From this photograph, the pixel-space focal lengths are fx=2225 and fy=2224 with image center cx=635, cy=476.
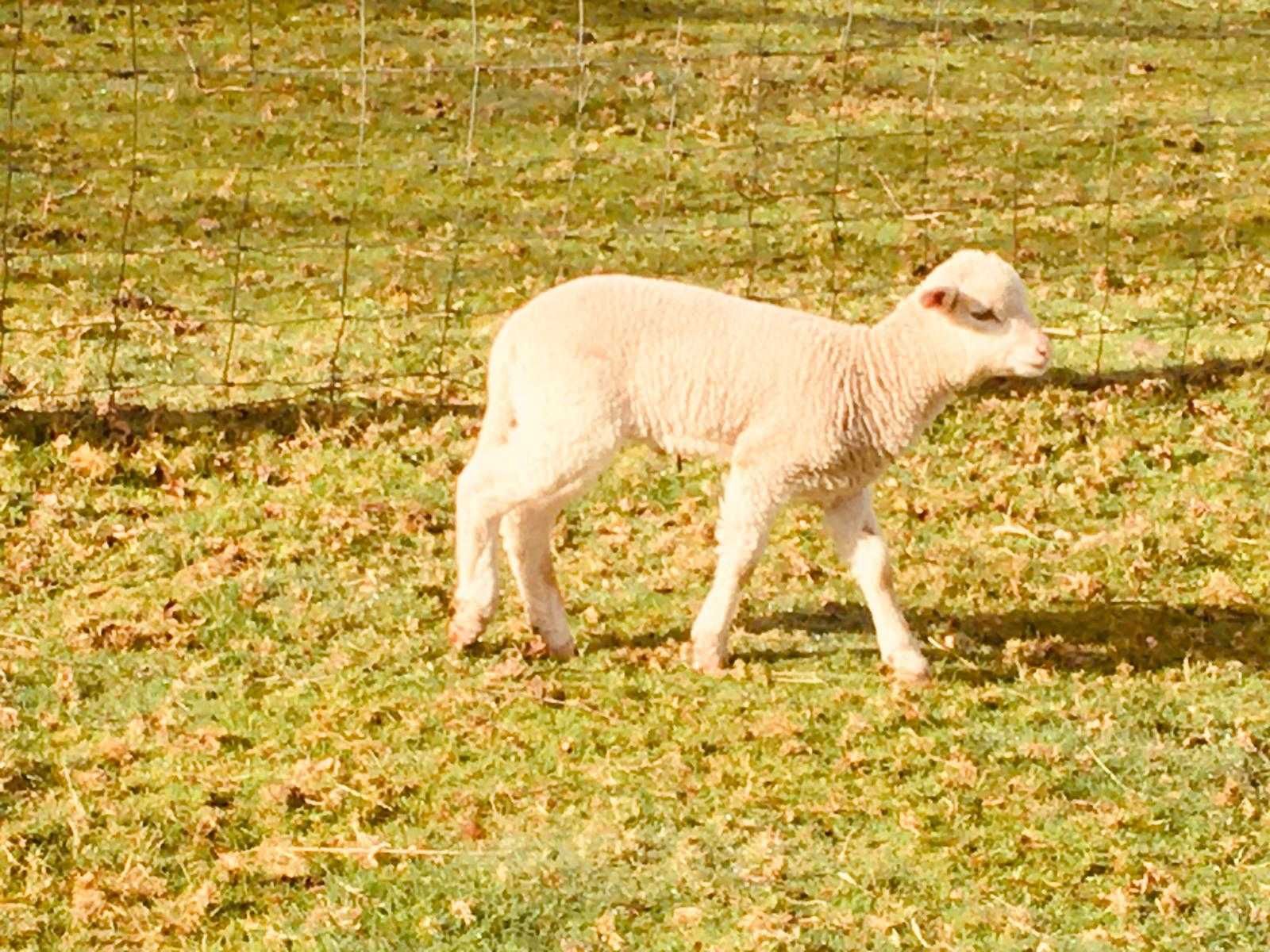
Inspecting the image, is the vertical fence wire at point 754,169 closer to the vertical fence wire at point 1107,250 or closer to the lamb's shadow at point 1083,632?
the vertical fence wire at point 1107,250

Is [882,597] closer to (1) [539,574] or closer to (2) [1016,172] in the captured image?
(1) [539,574]

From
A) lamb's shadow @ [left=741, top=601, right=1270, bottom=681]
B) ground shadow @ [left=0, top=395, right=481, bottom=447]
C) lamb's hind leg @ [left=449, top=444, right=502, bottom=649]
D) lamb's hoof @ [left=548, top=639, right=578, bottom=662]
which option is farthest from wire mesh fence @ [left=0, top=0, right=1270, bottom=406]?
lamb's shadow @ [left=741, top=601, right=1270, bottom=681]

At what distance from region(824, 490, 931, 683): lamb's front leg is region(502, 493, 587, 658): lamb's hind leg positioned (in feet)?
2.93

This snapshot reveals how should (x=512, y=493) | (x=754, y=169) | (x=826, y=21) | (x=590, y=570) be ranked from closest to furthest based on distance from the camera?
1. (x=512, y=493)
2. (x=590, y=570)
3. (x=754, y=169)
4. (x=826, y=21)

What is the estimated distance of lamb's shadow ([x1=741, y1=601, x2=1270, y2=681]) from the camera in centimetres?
688

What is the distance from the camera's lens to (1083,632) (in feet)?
23.4

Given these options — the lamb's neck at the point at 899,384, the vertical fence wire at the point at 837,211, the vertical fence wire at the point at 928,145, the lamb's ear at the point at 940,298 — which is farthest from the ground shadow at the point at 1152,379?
the lamb's ear at the point at 940,298

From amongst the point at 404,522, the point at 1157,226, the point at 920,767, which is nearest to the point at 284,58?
the point at 1157,226

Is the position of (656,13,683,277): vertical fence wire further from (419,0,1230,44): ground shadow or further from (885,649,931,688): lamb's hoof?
(885,649,931,688): lamb's hoof

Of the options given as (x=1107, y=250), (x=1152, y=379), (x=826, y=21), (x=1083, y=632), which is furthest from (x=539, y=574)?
(x=826, y=21)

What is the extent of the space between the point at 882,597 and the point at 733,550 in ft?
1.54

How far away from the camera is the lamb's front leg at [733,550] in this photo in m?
6.59

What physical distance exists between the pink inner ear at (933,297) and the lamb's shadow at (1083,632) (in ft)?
3.69

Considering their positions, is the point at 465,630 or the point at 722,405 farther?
the point at 465,630
